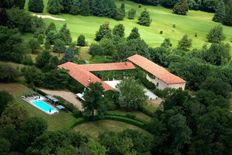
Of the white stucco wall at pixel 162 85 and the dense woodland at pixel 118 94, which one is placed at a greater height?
the dense woodland at pixel 118 94

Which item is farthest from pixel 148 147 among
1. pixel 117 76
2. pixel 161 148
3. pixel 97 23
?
pixel 97 23

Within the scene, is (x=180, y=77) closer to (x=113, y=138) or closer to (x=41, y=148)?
(x=113, y=138)

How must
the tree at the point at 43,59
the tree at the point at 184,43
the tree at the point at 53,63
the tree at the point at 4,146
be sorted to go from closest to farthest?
the tree at the point at 4,146 < the tree at the point at 53,63 < the tree at the point at 43,59 < the tree at the point at 184,43

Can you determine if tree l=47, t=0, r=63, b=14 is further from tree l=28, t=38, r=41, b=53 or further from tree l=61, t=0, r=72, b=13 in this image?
tree l=28, t=38, r=41, b=53

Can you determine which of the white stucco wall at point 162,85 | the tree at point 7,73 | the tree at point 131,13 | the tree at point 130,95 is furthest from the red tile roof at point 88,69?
the tree at point 131,13

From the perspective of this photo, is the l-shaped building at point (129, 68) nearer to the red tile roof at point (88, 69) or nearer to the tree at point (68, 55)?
the red tile roof at point (88, 69)

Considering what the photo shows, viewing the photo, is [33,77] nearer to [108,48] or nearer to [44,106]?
[44,106]

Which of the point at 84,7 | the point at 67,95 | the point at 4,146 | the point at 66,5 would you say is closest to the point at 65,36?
the point at 67,95
